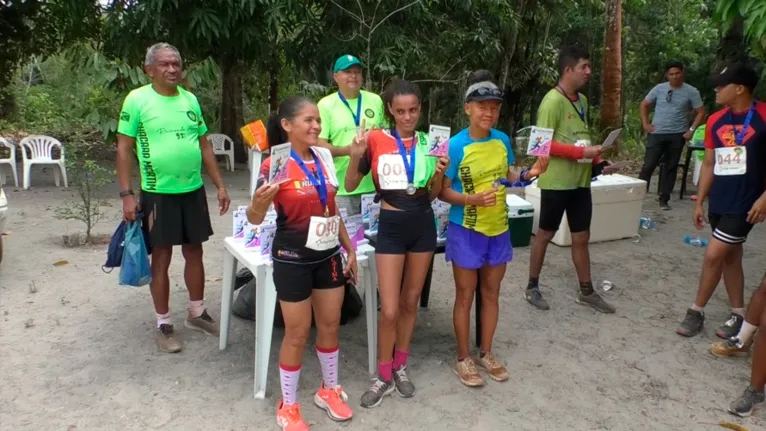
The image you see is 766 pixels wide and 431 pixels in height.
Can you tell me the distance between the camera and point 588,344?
3.88 meters

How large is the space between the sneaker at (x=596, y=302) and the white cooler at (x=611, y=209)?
4.77 ft

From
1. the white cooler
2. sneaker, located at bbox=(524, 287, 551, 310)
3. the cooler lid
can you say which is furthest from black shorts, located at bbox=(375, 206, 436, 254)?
the cooler lid

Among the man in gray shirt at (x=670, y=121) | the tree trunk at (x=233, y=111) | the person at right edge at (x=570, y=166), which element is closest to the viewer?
the person at right edge at (x=570, y=166)

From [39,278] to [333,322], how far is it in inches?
130

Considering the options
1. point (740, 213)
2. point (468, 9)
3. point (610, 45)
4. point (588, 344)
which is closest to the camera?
point (740, 213)

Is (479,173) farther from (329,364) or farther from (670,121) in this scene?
(670,121)

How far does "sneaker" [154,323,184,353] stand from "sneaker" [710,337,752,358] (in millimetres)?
3289

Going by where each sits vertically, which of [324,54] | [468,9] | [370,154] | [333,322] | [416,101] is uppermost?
[468,9]

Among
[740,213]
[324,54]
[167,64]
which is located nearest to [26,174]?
[324,54]

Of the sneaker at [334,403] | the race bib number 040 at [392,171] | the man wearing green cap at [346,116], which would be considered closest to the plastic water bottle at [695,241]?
the man wearing green cap at [346,116]

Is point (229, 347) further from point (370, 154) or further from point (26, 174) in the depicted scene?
point (26, 174)

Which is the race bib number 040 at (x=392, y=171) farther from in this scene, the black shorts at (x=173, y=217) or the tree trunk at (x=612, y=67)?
the tree trunk at (x=612, y=67)

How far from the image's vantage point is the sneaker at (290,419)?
9.20 ft

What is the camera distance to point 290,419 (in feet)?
9.29
